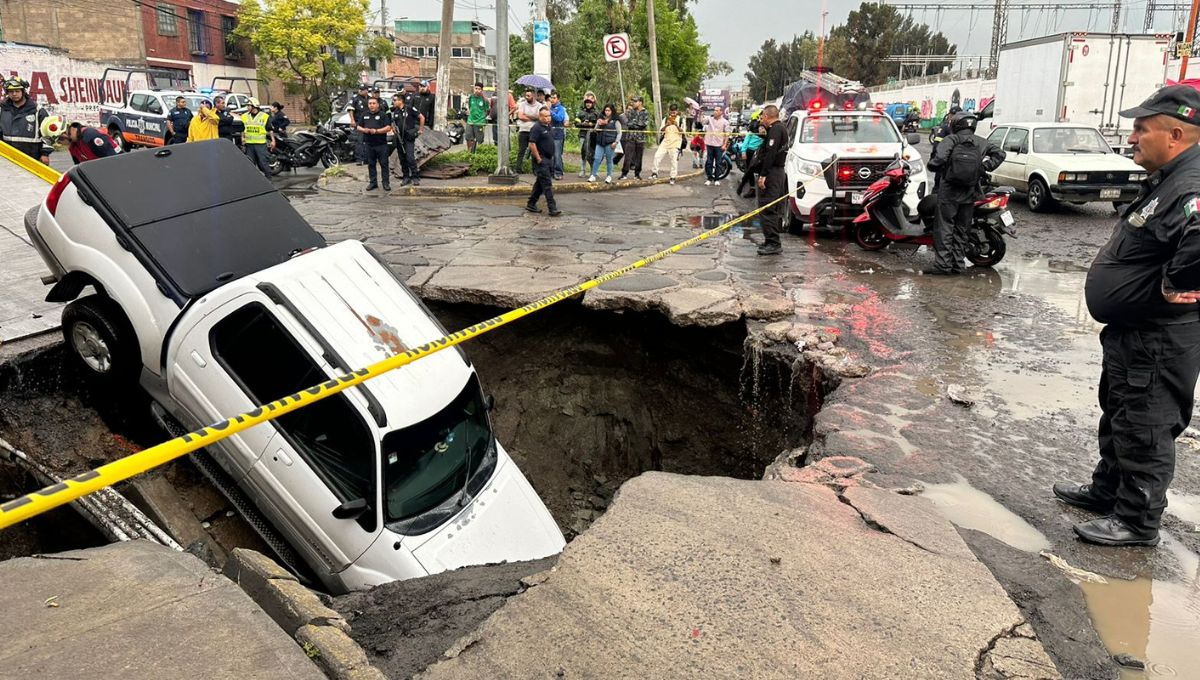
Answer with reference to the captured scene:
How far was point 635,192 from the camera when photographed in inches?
632

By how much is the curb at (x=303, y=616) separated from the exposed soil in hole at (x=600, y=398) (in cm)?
457

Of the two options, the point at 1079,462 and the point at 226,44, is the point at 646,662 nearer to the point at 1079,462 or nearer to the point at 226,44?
the point at 1079,462

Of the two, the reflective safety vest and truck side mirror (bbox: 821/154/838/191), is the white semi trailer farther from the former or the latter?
the reflective safety vest

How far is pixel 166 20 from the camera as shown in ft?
138

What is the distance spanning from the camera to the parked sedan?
13.5 m

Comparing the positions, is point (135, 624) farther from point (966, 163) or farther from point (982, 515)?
point (966, 163)

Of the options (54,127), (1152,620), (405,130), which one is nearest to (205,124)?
(405,130)

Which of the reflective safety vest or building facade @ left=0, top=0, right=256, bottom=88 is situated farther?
building facade @ left=0, top=0, right=256, bottom=88

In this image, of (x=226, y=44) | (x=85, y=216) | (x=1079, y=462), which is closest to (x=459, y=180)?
(x=85, y=216)

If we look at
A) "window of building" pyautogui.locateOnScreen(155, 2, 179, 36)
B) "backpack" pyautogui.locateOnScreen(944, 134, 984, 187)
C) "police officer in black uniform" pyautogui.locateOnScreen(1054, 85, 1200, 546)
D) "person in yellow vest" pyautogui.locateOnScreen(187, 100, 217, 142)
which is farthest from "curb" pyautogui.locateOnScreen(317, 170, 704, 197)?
"window of building" pyautogui.locateOnScreen(155, 2, 179, 36)

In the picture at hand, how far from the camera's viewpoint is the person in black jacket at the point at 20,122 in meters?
9.38

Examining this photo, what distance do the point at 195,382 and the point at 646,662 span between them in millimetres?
3483

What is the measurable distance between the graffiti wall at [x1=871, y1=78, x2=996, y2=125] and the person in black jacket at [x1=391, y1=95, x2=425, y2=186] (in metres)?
29.6

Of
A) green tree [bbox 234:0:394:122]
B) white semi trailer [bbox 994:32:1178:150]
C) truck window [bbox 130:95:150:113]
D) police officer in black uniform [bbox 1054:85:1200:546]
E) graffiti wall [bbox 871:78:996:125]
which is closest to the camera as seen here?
police officer in black uniform [bbox 1054:85:1200:546]
